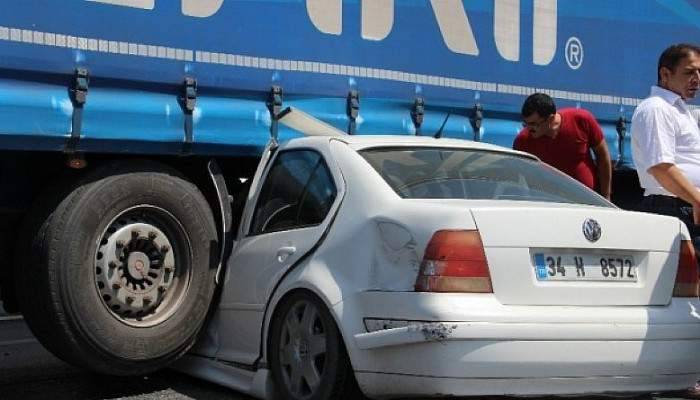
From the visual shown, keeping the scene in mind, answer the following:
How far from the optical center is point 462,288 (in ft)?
12.4

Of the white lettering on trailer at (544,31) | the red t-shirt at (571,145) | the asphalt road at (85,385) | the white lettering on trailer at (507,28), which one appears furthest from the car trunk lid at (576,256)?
the white lettering on trailer at (544,31)

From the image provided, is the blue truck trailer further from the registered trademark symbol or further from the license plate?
the license plate

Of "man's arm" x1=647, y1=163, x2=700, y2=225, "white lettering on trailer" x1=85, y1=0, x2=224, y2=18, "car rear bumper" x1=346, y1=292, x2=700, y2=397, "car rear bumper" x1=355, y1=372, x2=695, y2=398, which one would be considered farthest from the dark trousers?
"white lettering on trailer" x1=85, y1=0, x2=224, y2=18

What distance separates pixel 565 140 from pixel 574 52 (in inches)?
46.5

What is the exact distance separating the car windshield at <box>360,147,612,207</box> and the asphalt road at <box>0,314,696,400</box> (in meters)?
1.19

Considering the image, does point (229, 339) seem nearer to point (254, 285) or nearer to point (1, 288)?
point (254, 285)

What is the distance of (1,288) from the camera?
5434 mm

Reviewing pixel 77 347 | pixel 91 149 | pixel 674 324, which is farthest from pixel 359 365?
pixel 91 149

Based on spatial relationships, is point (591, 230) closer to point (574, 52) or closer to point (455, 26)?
point (455, 26)

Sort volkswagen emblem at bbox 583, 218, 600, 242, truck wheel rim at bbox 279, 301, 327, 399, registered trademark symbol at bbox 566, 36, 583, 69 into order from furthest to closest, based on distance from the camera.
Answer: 1. registered trademark symbol at bbox 566, 36, 583, 69
2. truck wheel rim at bbox 279, 301, 327, 399
3. volkswagen emblem at bbox 583, 218, 600, 242

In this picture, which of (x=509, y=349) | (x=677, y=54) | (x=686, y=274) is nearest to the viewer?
(x=509, y=349)

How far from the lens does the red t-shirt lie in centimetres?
659

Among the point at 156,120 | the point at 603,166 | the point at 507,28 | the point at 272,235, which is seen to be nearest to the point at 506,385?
the point at 272,235

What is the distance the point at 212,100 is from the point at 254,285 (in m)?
1.21
